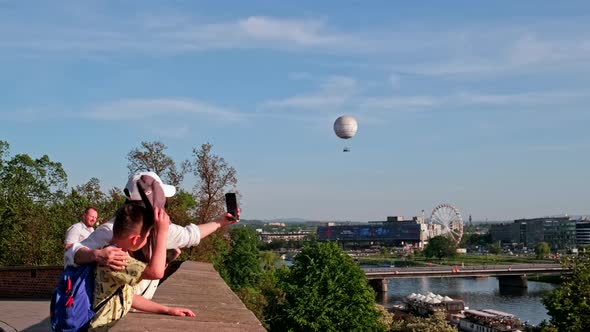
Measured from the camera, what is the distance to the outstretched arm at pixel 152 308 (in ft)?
12.9

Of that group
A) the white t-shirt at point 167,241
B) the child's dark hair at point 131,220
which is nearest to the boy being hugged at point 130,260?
the child's dark hair at point 131,220

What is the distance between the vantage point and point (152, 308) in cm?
399

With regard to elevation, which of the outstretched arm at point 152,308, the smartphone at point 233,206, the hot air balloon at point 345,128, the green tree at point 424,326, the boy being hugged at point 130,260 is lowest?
the green tree at point 424,326

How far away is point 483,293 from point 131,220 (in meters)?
106

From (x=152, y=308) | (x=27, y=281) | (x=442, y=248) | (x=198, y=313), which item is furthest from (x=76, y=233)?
(x=442, y=248)

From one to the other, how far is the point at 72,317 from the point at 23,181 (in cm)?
4063

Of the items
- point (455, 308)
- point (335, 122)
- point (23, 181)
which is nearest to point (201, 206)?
point (23, 181)

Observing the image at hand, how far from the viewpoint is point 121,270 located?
333 centimetres

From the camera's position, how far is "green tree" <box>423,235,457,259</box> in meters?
176

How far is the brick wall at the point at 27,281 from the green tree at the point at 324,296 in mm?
18965

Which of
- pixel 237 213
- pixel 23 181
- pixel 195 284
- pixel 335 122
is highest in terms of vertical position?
pixel 335 122

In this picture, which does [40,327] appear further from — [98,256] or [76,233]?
[98,256]

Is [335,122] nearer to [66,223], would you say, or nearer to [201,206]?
[201,206]

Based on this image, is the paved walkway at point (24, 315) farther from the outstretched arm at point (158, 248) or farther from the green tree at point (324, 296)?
the green tree at point (324, 296)
